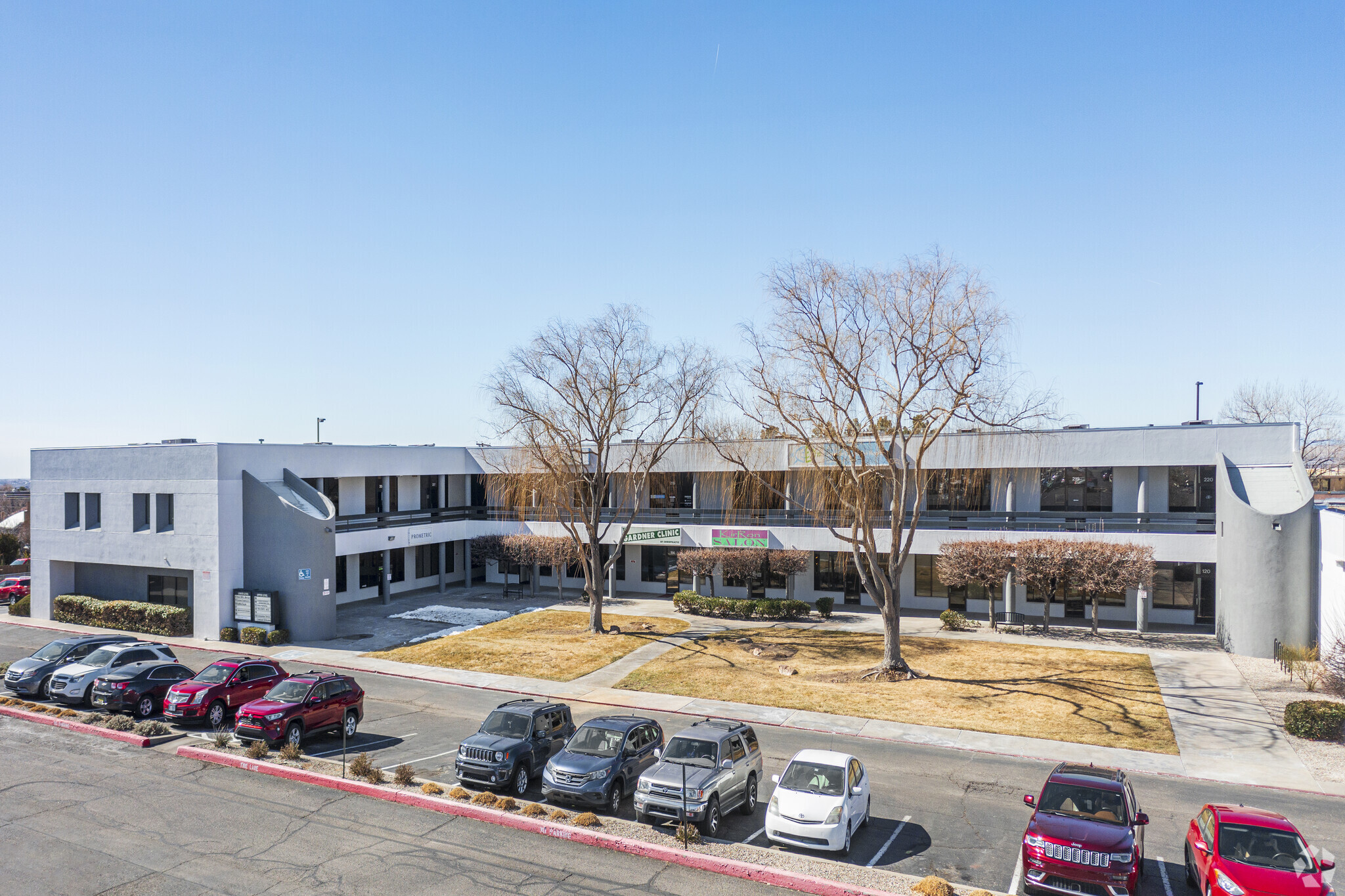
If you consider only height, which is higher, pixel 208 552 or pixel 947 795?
pixel 208 552

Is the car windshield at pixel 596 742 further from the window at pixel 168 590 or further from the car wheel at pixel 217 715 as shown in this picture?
the window at pixel 168 590

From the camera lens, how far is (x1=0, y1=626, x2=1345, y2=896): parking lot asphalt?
14.5 meters

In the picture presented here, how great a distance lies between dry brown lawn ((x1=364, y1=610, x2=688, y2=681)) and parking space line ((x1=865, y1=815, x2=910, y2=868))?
15060 mm

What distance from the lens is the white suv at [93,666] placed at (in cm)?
2534

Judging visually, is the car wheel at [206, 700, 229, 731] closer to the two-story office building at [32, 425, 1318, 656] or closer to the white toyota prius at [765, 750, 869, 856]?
the two-story office building at [32, 425, 1318, 656]

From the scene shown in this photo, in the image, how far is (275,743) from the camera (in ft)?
67.9

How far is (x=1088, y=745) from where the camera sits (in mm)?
21859

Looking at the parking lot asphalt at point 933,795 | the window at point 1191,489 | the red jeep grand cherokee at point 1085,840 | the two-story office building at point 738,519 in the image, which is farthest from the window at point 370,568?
the window at point 1191,489

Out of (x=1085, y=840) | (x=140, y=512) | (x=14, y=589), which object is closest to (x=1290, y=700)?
(x=1085, y=840)

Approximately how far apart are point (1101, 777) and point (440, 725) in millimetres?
16483

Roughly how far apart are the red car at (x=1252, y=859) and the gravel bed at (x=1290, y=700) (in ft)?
28.2

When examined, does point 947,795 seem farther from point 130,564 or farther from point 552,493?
point 130,564

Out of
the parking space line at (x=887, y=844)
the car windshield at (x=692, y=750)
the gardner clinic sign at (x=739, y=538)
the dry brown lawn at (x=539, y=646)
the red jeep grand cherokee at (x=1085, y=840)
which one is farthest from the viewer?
the gardner clinic sign at (x=739, y=538)

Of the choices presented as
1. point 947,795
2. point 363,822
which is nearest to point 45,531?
point 363,822
